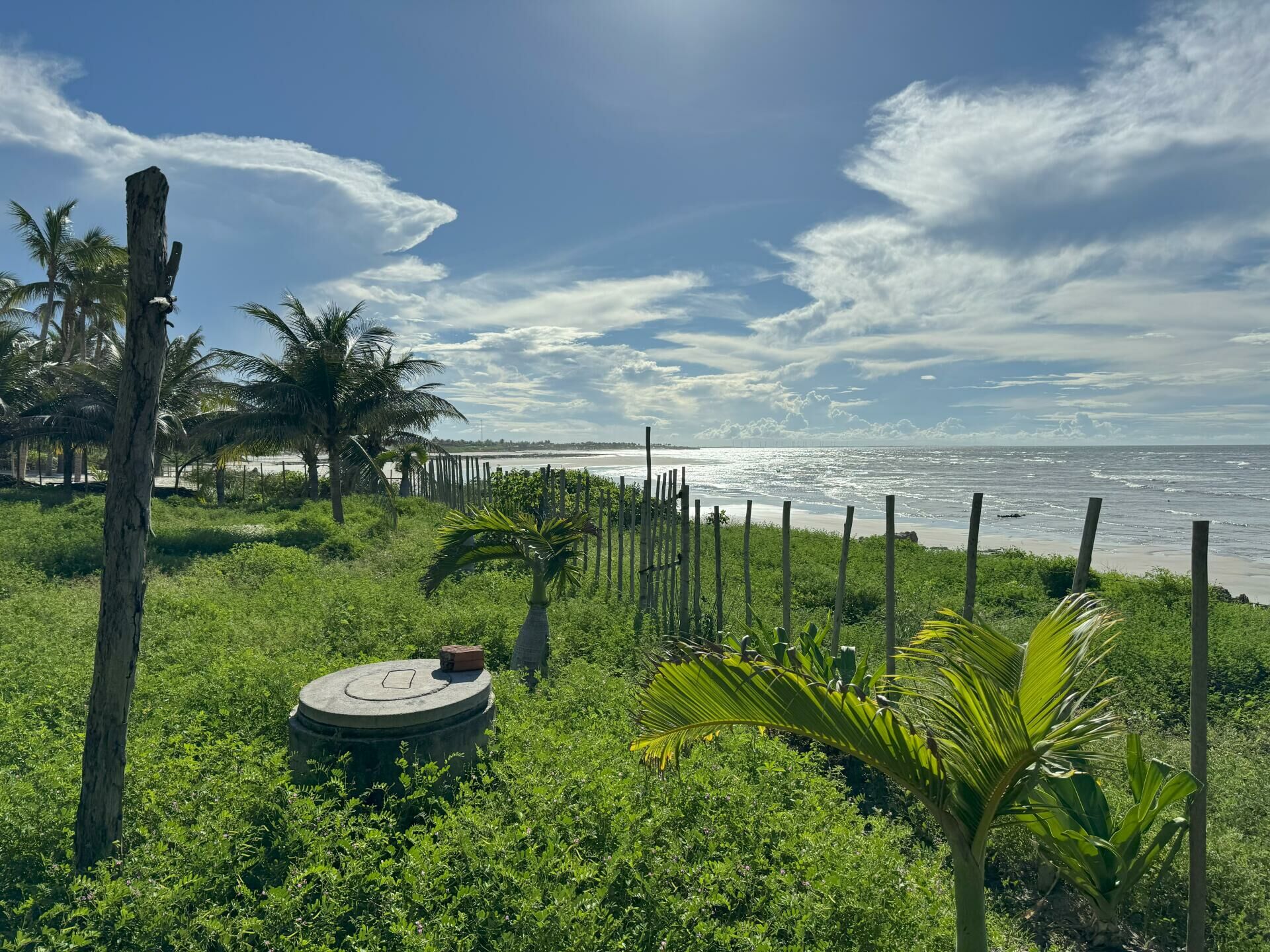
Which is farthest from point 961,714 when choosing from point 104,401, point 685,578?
point 104,401

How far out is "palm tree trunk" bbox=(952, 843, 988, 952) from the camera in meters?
2.36

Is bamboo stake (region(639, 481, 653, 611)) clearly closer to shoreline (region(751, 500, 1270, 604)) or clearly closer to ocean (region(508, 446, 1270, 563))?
shoreline (region(751, 500, 1270, 604))

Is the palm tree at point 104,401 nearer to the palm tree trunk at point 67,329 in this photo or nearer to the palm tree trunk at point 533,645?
the palm tree trunk at point 67,329

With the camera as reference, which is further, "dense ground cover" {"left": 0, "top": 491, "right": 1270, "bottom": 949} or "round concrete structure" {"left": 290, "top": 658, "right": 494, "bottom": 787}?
"round concrete structure" {"left": 290, "top": 658, "right": 494, "bottom": 787}

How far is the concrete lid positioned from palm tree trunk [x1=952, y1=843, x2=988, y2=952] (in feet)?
9.84

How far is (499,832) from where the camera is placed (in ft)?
10.5

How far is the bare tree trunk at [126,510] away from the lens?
322cm

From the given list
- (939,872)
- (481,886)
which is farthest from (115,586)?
(939,872)

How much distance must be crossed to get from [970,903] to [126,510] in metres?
3.98

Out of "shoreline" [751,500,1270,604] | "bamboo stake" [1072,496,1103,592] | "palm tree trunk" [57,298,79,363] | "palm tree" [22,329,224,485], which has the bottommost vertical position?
"shoreline" [751,500,1270,604]

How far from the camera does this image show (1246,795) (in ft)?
14.8

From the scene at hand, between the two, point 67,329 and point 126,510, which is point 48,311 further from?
point 126,510

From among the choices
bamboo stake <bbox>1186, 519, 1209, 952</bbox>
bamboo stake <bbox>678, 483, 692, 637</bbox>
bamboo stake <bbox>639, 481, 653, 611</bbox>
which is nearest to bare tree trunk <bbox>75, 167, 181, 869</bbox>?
bamboo stake <bbox>1186, 519, 1209, 952</bbox>

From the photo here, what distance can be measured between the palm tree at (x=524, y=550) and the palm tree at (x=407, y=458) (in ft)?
51.6
